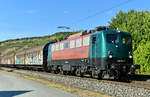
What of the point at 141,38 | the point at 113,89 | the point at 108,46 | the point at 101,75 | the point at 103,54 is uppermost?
the point at 141,38

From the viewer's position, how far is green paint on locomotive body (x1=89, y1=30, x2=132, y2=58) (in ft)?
50.0

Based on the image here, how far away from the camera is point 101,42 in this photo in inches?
614

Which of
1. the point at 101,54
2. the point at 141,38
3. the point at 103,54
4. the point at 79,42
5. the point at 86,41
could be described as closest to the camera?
the point at 103,54

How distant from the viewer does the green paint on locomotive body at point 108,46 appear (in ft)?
50.0

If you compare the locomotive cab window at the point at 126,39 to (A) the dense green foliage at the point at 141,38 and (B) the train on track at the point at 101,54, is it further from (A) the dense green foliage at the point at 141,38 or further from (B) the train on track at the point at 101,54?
(A) the dense green foliage at the point at 141,38

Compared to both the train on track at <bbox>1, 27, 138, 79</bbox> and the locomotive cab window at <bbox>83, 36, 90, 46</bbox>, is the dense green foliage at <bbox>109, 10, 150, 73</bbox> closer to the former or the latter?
the train on track at <bbox>1, 27, 138, 79</bbox>

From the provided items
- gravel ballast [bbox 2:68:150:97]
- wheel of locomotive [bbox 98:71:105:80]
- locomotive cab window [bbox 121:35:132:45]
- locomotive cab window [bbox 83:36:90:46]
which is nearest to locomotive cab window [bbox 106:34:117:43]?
locomotive cab window [bbox 121:35:132:45]

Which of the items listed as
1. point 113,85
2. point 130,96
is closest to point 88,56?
point 113,85

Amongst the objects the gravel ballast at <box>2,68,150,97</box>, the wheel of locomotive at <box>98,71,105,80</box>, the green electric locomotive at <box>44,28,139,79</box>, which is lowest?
the gravel ballast at <box>2,68,150,97</box>

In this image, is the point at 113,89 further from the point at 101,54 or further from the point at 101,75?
the point at 101,75

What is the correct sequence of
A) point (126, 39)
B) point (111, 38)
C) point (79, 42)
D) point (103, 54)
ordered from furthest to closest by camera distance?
point (79, 42) < point (126, 39) < point (111, 38) < point (103, 54)

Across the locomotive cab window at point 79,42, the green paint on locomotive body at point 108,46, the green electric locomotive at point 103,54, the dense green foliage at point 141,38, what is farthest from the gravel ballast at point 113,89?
the dense green foliage at point 141,38

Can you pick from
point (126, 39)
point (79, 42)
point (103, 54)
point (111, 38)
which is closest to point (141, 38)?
point (79, 42)

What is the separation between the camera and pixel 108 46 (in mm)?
15289
